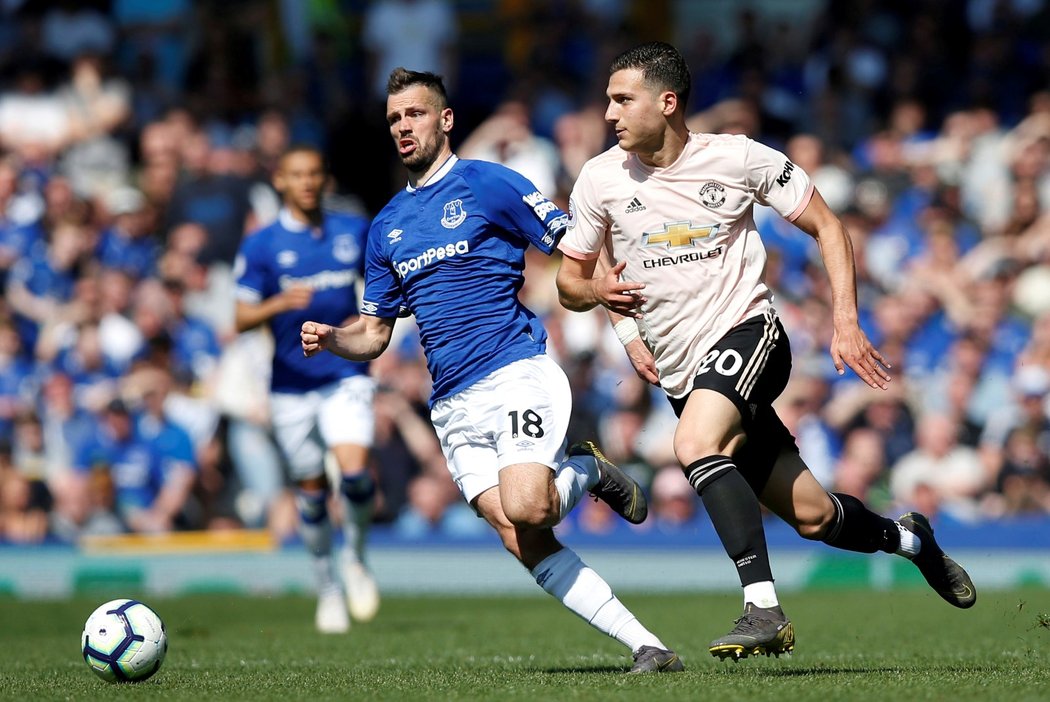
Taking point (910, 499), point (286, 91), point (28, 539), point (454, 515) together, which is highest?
point (286, 91)

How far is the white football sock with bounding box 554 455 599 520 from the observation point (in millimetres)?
7141

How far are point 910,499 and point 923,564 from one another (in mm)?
6390

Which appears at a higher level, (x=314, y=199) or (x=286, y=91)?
(x=286, y=91)

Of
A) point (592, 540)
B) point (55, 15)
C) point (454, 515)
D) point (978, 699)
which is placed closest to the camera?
point (978, 699)

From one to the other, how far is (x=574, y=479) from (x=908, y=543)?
5.64 ft

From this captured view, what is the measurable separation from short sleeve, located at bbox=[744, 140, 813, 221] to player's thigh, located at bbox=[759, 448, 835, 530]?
1.14 meters

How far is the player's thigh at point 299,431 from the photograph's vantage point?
443 inches

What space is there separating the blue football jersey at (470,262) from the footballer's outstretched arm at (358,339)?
0.75ft

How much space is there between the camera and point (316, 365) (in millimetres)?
11195

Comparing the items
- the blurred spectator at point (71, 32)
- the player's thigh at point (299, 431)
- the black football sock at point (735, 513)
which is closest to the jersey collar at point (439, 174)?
the black football sock at point (735, 513)

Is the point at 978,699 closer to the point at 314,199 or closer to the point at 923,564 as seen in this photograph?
the point at 923,564

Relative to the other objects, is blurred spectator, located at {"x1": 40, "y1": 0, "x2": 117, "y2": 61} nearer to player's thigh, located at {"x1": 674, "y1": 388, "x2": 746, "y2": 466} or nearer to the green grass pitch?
the green grass pitch

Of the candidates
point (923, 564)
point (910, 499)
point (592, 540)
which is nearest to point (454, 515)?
point (592, 540)

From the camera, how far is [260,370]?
655 inches
